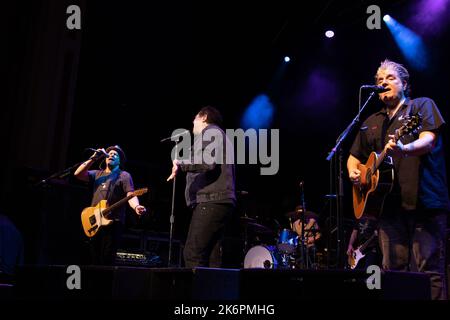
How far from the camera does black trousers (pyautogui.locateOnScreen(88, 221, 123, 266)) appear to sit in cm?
520

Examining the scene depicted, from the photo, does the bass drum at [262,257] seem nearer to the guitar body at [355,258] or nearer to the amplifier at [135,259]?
the guitar body at [355,258]

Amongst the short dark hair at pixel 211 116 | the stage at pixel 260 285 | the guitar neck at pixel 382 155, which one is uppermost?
the short dark hair at pixel 211 116

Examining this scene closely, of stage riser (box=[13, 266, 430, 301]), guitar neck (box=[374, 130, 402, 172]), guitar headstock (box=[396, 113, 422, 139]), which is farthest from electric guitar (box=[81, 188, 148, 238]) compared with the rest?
guitar headstock (box=[396, 113, 422, 139])

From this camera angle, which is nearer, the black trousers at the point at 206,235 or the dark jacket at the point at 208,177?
the black trousers at the point at 206,235

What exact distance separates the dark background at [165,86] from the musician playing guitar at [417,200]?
293 cm

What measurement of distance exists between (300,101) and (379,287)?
854cm

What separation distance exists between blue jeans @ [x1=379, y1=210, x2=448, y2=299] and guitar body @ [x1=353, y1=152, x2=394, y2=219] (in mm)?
124

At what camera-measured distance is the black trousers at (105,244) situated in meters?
5.20

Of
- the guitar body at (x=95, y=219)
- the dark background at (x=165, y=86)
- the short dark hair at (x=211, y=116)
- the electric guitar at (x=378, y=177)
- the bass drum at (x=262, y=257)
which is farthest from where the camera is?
the bass drum at (x=262, y=257)

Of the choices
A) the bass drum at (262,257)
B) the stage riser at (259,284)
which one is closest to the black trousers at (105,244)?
the stage riser at (259,284)

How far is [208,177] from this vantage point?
3.85 meters

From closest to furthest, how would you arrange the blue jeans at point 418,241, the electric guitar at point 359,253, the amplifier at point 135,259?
the blue jeans at point 418,241
the amplifier at point 135,259
the electric guitar at point 359,253

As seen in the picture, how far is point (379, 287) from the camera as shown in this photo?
8.52ft

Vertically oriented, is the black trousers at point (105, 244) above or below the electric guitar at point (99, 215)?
below
